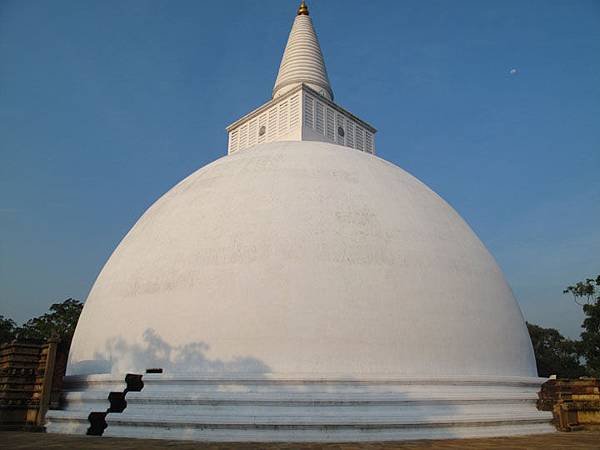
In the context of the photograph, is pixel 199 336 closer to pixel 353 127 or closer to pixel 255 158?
pixel 255 158

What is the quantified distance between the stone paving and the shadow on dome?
136 centimetres

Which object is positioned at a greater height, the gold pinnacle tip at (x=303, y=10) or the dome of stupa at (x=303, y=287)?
the gold pinnacle tip at (x=303, y=10)

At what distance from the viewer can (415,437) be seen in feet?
27.3

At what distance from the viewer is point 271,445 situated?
24.5ft

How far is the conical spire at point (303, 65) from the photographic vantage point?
18.2 meters

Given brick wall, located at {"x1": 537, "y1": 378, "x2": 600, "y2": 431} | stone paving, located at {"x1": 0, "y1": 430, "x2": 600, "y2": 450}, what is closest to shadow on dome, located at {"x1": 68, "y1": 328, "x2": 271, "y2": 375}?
stone paving, located at {"x1": 0, "y1": 430, "x2": 600, "y2": 450}

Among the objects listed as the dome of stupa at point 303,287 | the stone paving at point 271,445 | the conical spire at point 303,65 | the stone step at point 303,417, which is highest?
the conical spire at point 303,65

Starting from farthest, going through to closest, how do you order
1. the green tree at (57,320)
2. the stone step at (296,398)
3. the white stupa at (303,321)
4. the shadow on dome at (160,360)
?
the green tree at (57,320), the shadow on dome at (160,360), the white stupa at (303,321), the stone step at (296,398)

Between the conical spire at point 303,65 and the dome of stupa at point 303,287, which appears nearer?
the dome of stupa at point 303,287

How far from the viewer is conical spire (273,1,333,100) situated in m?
18.2

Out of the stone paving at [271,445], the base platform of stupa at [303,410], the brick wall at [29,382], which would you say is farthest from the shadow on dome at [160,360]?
the stone paving at [271,445]

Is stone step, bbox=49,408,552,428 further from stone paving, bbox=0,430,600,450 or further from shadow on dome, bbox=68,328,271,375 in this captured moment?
shadow on dome, bbox=68,328,271,375

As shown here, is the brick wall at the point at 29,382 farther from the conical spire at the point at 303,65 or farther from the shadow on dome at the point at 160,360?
the conical spire at the point at 303,65

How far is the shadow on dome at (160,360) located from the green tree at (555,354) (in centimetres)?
2569
